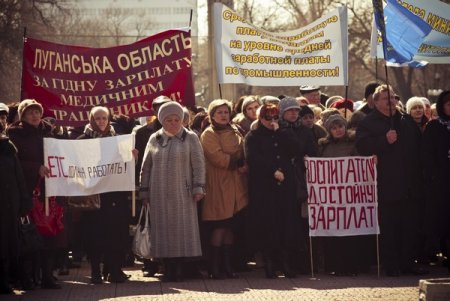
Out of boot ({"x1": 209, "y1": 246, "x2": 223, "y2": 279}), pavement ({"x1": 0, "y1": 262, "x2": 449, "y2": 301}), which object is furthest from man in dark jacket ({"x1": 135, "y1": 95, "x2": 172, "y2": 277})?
boot ({"x1": 209, "y1": 246, "x2": 223, "y2": 279})

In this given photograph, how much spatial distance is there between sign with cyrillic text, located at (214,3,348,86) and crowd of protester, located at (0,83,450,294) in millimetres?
1258

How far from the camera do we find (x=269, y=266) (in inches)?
578

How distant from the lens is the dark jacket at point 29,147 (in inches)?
559

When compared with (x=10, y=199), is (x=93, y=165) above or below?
above

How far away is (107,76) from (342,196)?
113 inches

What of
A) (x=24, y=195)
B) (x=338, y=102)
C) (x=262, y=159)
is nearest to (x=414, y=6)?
(x=338, y=102)

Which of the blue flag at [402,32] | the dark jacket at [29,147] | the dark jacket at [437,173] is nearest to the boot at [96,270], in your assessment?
the dark jacket at [29,147]

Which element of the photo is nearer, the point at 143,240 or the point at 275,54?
the point at 143,240

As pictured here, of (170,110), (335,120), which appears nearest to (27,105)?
(170,110)

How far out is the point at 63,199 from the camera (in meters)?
14.5

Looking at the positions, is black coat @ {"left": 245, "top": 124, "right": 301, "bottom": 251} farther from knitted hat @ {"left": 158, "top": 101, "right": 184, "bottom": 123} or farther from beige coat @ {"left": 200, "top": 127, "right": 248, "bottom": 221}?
knitted hat @ {"left": 158, "top": 101, "right": 184, "bottom": 123}

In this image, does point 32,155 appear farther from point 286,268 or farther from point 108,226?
point 286,268

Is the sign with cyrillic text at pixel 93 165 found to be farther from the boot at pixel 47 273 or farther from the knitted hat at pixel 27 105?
the boot at pixel 47 273

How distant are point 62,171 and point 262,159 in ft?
6.81
